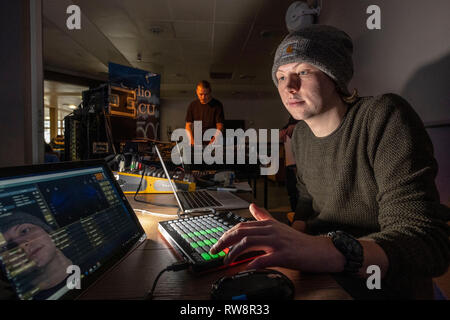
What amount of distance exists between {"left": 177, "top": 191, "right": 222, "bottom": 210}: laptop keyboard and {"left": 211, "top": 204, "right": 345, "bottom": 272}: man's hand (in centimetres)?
49

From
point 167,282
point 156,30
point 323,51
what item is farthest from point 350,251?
point 156,30

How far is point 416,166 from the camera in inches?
25.2

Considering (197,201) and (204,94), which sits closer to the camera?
(197,201)

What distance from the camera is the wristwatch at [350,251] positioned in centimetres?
48

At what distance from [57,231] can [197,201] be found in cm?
63

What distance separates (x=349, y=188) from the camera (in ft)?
2.77

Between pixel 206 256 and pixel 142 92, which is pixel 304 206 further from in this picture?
pixel 142 92

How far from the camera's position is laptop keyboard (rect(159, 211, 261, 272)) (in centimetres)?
50

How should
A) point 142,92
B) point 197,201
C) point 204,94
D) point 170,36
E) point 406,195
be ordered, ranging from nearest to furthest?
point 406,195
point 197,201
point 204,94
point 142,92
point 170,36

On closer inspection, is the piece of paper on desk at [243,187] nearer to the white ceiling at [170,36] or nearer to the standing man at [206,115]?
the standing man at [206,115]

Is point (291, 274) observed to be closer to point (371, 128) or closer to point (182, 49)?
point (371, 128)

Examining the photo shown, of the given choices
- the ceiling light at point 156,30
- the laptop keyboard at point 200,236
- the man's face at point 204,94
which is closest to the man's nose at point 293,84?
the laptop keyboard at point 200,236

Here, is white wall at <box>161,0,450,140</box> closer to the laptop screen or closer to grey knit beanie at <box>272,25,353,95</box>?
grey knit beanie at <box>272,25,353,95</box>

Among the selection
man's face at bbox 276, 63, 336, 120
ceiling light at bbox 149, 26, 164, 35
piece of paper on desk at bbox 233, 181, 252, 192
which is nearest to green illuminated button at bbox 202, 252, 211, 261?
man's face at bbox 276, 63, 336, 120
